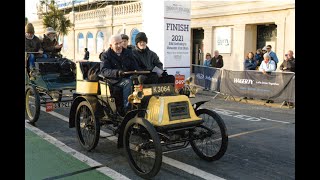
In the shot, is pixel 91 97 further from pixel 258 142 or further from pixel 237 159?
pixel 258 142

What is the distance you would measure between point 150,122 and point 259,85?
7.69m

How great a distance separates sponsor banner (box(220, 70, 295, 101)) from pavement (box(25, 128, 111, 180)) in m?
7.32

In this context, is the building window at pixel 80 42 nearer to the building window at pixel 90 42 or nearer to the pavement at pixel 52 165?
the building window at pixel 90 42

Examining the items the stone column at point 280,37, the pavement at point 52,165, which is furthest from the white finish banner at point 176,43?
the stone column at point 280,37

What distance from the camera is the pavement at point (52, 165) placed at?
505 centimetres

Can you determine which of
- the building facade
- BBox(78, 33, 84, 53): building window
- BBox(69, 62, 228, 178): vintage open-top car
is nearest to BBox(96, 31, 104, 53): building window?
BBox(78, 33, 84, 53): building window

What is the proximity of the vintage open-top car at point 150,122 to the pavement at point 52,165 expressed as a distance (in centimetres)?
49

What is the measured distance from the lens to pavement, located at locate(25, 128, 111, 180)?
5.05 meters

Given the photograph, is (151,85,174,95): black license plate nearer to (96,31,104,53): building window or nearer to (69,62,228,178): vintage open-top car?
(69,62,228,178): vintage open-top car

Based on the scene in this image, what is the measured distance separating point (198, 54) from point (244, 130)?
1608cm

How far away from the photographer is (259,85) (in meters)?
11.8

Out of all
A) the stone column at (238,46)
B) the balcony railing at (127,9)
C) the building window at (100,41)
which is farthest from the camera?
the building window at (100,41)
